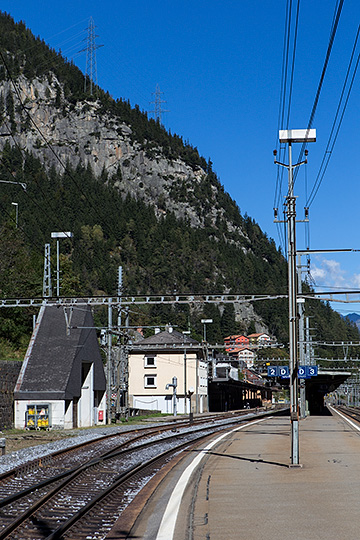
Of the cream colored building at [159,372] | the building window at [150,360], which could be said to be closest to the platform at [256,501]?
the cream colored building at [159,372]

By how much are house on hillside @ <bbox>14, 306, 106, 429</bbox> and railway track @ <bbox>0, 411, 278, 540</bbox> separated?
1882cm

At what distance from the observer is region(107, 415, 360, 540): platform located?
8.84m

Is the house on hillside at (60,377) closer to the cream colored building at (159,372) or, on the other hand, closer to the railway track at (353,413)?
the railway track at (353,413)

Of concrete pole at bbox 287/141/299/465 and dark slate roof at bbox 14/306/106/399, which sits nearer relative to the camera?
concrete pole at bbox 287/141/299/465

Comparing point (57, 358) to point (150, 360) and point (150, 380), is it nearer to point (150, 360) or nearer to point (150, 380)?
point (150, 380)

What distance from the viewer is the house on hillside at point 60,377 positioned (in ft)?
135

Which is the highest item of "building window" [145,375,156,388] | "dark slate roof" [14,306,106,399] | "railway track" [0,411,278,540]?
"dark slate roof" [14,306,106,399]

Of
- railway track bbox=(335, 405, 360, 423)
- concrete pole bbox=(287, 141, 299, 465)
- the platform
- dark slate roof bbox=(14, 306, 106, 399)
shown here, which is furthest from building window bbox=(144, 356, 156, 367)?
concrete pole bbox=(287, 141, 299, 465)

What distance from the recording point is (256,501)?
1117cm

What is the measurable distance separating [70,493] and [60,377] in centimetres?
3059

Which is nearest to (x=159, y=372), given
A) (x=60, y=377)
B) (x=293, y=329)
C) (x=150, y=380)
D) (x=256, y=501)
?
(x=150, y=380)

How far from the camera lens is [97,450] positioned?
2456cm

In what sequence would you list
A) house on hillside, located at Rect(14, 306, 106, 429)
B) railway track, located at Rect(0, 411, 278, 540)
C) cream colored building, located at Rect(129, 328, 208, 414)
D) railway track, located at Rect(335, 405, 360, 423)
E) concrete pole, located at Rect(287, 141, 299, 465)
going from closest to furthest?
1. railway track, located at Rect(0, 411, 278, 540)
2. concrete pole, located at Rect(287, 141, 299, 465)
3. house on hillside, located at Rect(14, 306, 106, 429)
4. railway track, located at Rect(335, 405, 360, 423)
5. cream colored building, located at Rect(129, 328, 208, 414)

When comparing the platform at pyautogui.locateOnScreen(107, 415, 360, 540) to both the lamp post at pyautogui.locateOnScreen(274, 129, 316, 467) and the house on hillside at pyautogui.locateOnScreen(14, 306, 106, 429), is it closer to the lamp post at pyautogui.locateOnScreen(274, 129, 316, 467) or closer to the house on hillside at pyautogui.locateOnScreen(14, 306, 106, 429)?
the lamp post at pyautogui.locateOnScreen(274, 129, 316, 467)
